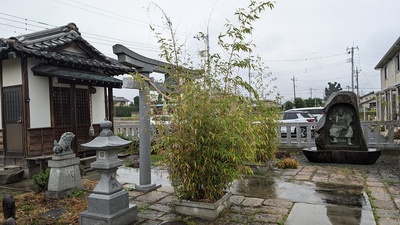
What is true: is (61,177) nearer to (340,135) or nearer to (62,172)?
(62,172)

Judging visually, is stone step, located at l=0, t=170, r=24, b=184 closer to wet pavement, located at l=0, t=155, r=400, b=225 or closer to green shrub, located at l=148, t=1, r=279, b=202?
wet pavement, located at l=0, t=155, r=400, b=225

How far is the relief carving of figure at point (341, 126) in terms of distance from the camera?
8.24 metres

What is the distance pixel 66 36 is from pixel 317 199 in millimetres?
7892

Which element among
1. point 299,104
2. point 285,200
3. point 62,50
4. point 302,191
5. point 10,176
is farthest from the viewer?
point 299,104

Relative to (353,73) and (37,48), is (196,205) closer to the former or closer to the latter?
(37,48)

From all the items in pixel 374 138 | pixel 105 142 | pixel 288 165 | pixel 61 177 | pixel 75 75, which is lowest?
pixel 288 165

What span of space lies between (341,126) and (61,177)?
7287 mm

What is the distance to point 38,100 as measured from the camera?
7.54 meters

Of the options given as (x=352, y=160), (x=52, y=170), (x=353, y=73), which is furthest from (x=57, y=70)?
(x=353, y=73)

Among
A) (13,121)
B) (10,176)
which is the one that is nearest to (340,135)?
(10,176)

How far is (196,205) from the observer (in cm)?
424

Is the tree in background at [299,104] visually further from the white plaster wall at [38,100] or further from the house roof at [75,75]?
the white plaster wall at [38,100]

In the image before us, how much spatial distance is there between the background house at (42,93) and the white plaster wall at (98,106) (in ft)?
1.34

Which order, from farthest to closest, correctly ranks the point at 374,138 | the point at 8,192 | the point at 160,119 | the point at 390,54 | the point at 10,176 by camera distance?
the point at 390,54
the point at 374,138
the point at 10,176
the point at 8,192
the point at 160,119
